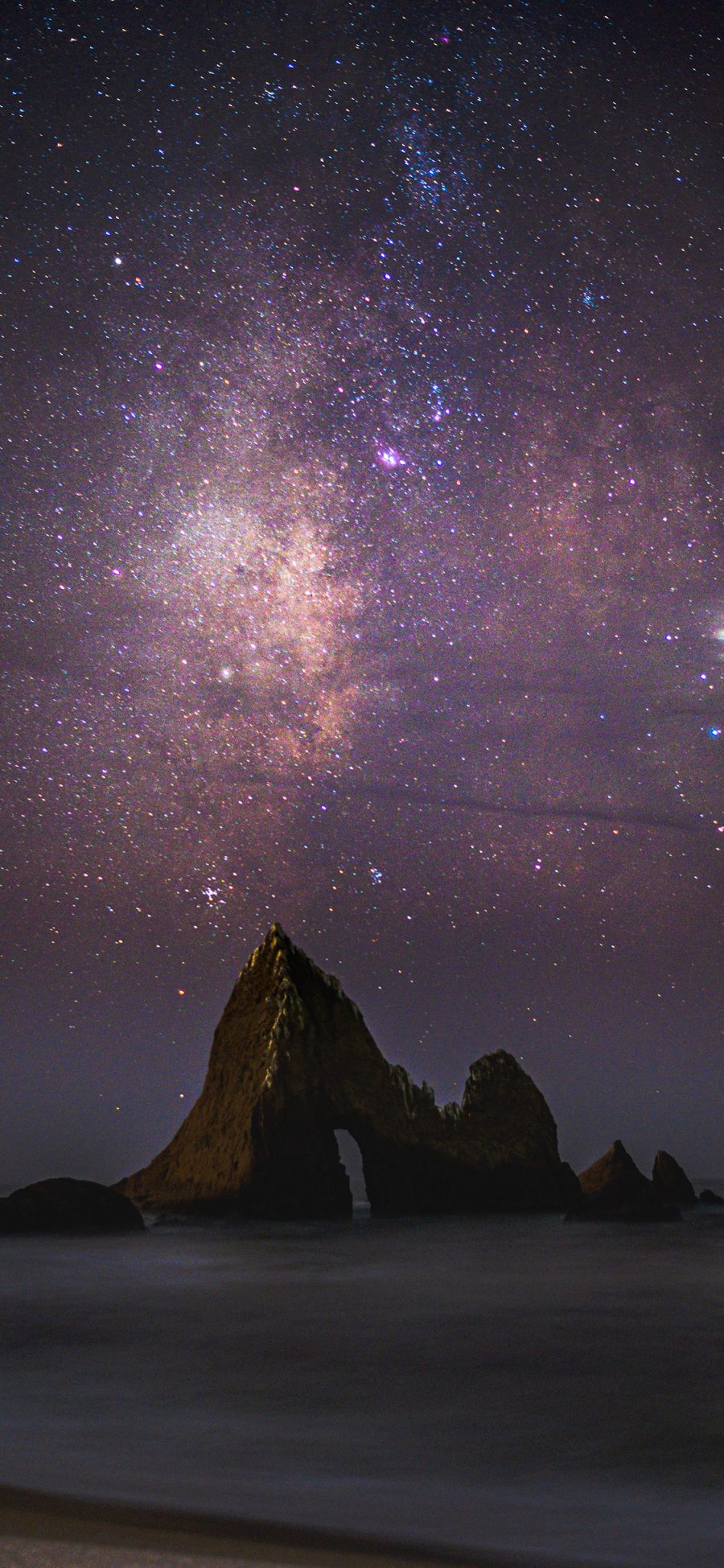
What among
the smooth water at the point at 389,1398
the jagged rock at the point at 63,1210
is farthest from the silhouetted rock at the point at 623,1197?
the jagged rock at the point at 63,1210

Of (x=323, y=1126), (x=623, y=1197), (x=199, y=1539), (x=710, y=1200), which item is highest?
(x=323, y=1126)

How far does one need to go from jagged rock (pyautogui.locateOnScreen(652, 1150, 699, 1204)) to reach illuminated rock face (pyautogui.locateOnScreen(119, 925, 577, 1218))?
666 cm

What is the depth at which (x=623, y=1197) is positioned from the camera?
58.4 meters

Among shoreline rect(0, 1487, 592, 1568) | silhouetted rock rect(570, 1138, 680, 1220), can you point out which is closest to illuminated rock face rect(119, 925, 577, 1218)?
silhouetted rock rect(570, 1138, 680, 1220)

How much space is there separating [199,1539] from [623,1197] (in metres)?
56.6

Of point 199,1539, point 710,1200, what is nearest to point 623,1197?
point 710,1200

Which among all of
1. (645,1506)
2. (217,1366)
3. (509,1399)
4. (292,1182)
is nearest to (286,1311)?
(217,1366)

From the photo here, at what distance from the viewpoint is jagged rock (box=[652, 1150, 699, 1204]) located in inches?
2751

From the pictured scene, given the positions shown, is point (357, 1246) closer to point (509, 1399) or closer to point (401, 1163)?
point (401, 1163)

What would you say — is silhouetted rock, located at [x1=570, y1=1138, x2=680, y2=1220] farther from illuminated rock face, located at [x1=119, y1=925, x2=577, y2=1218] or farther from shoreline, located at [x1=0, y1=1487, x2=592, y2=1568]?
shoreline, located at [x1=0, y1=1487, x2=592, y2=1568]

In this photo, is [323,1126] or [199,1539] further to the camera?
[323,1126]

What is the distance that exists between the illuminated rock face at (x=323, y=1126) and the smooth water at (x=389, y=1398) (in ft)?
64.2

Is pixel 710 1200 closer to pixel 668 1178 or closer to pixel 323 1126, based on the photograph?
pixel 668 1178

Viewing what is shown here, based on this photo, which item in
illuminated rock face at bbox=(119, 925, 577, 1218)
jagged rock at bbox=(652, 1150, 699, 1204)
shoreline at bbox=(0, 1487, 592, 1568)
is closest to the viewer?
shoreline at bbox=(0, 1487, 592, 1568)
